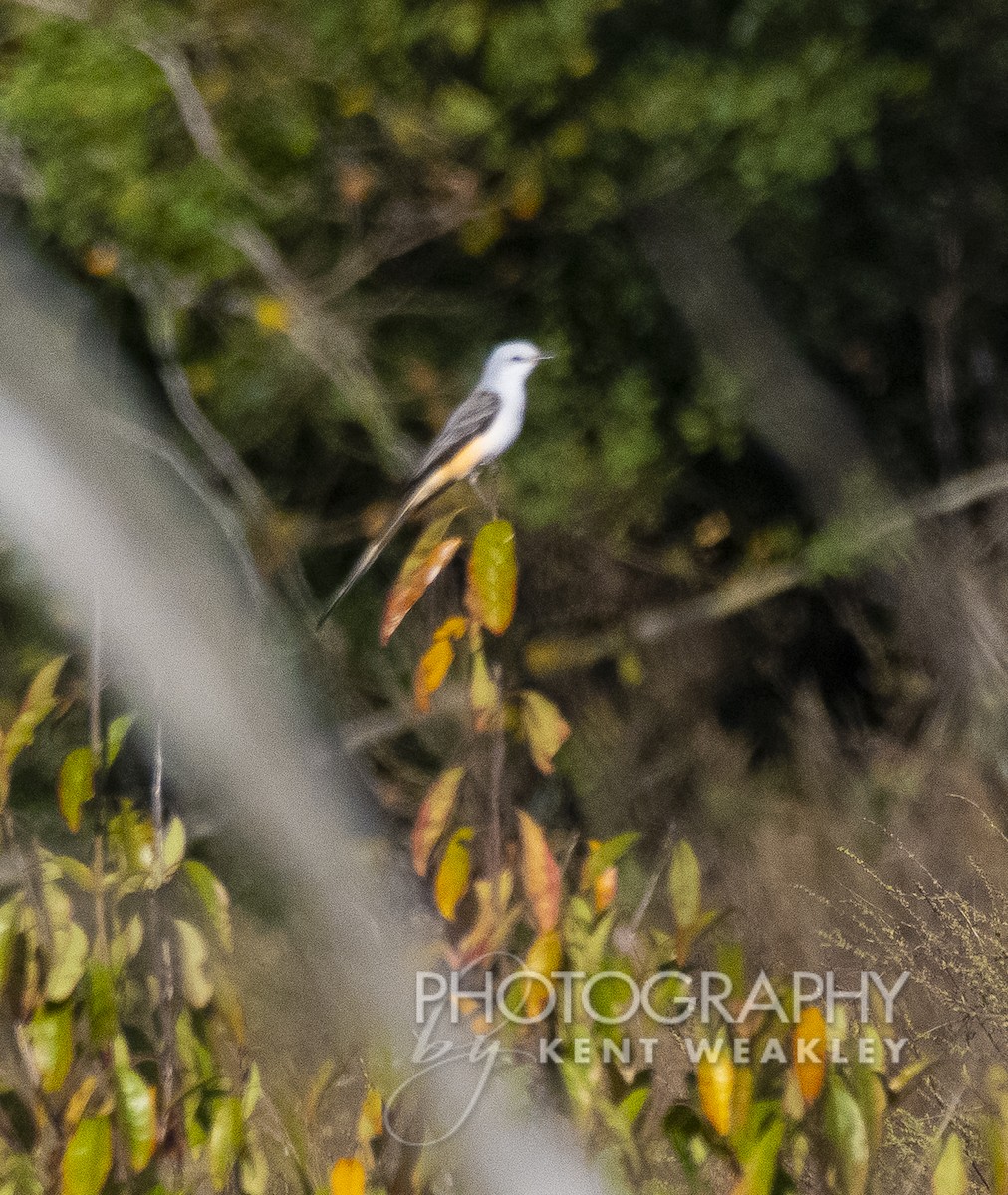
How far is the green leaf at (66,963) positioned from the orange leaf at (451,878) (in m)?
0.30

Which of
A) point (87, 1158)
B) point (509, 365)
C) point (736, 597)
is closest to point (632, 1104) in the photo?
point (87, 1158)

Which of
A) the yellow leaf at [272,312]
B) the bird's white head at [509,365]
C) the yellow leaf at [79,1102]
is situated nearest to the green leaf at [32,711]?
the yellow leaf at [79,1102]

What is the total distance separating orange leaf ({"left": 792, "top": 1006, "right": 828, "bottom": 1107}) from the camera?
1.04 metres

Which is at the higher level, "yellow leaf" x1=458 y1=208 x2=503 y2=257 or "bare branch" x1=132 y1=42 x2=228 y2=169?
"bare branch" x1=132 y1=42 x2=228 y2=169

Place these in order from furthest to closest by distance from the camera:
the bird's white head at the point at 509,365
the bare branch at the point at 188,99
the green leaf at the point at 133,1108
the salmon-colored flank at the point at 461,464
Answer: the bare branch at the point at 188,99 → the bird's white head at the point at 509,365 → the salmon-colored flank at the point at 461,464 → the green leaf at the point at 133,1108

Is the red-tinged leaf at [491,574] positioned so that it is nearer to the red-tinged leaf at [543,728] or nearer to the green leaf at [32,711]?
the red-tinged leaf at [543,728]

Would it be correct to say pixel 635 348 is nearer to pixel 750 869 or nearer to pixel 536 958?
pixel 750 869

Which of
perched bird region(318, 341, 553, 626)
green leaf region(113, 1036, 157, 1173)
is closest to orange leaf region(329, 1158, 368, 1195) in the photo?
green leaf region(113, 1036, 157, 1173)

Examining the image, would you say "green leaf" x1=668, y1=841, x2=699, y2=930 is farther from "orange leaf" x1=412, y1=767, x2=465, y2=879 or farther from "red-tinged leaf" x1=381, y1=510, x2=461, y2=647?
"red-tinged leaf" x1=381, y1=510, x2=461, y2=647

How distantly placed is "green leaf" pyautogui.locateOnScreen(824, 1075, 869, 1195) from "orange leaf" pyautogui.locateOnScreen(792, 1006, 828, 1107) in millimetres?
34

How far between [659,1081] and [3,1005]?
1.11 meters

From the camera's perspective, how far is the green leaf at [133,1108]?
3.58 feet

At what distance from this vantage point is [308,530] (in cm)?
438

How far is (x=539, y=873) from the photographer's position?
1209mm
